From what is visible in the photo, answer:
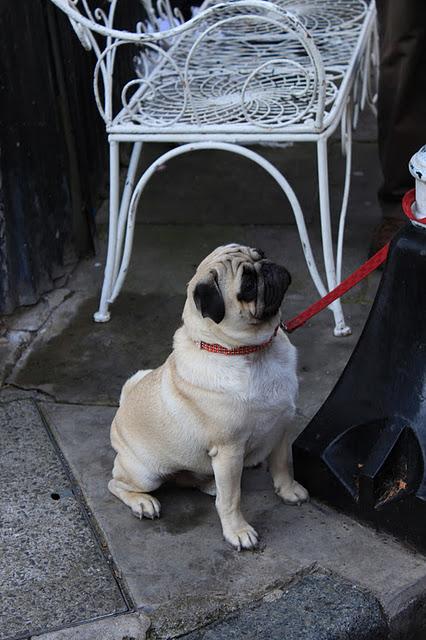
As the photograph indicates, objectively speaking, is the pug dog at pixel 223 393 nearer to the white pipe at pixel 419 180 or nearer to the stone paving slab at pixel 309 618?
the stone paving slab at pixel 309 618

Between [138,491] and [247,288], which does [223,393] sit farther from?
[138,491]

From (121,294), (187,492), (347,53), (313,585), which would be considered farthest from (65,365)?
(347,53)

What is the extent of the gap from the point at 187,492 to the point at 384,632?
782 millimetres

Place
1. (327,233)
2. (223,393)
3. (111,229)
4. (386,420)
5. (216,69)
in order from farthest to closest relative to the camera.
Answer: (216,69) → (111,229) → (327,233) → (386,420) → (223,393)

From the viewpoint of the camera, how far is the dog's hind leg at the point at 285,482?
3.02 meters

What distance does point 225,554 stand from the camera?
113 inches

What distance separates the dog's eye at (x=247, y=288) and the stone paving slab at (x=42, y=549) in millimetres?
887

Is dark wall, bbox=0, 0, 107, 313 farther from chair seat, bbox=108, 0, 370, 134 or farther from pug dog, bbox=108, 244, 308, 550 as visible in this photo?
pug dog, bbox=108, 244, 308, 550

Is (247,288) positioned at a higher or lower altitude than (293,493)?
higher

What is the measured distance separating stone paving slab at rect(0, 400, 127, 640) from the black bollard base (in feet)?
2.38

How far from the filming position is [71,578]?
2.80 meters

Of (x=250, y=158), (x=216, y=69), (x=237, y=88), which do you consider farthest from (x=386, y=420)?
(x=216, y=69)

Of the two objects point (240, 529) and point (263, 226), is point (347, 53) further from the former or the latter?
point (240, 529)

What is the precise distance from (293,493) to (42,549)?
0.78m
